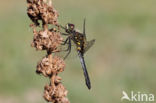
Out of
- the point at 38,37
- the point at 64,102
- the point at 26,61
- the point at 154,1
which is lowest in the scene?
the point at 154,1

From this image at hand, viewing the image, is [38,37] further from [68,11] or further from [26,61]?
[68,11]

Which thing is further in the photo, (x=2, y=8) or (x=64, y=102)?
(x=2, y=8)

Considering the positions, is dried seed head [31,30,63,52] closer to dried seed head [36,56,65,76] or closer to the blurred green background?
dried seed head [36,56,65,76]

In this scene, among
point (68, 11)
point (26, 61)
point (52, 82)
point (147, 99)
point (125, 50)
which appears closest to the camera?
point (52, 82)

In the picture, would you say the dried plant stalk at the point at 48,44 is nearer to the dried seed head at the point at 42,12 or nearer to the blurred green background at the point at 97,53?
the dried seed head at the point at 42,12

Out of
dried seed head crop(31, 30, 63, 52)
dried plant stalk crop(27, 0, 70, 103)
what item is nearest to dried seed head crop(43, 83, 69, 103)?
dried plant stalk crop(27, 0, 70, 103)

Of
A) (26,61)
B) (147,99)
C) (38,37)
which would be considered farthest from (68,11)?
(38,37)
